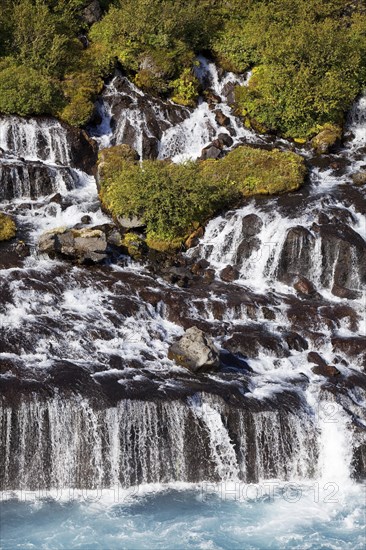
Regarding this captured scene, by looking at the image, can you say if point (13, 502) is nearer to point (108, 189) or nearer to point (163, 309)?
point (163, 309)

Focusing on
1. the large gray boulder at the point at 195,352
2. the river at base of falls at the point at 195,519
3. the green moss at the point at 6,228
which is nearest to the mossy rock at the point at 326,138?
the green moss at the point at 6,228

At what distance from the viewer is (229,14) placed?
43250 mm

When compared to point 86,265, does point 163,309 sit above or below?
below

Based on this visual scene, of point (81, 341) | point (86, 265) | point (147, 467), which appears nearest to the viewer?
point (147, 467)

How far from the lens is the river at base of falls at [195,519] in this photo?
16.6m

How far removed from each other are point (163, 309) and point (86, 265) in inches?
155

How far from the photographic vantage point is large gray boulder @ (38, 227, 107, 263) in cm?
2588

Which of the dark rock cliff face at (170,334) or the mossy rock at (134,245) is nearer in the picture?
the dark rock cliff face at (170,334)

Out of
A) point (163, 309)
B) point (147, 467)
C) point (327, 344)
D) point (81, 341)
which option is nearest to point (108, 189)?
point (163, 309)

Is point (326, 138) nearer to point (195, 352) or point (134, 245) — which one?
point (134, 245)

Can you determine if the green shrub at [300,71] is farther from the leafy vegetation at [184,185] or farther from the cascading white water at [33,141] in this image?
the cascading white water at [33,141]

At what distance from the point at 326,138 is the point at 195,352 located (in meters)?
Result: 17.7

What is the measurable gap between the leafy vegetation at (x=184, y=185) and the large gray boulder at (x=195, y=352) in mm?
7041

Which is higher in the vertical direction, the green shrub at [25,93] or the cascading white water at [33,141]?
the green shrub at [25,93]
